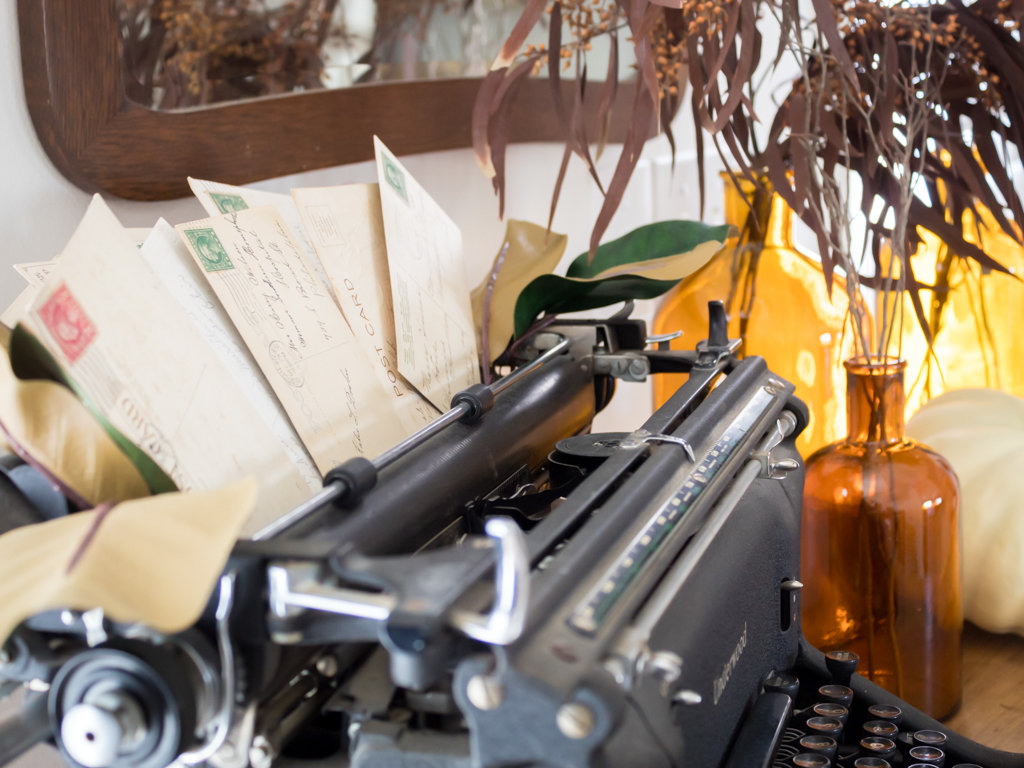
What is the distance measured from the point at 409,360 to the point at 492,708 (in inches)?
15.0

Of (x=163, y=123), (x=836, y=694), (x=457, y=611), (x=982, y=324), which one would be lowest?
(x=836, y=694)

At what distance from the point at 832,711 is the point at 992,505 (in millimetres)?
412

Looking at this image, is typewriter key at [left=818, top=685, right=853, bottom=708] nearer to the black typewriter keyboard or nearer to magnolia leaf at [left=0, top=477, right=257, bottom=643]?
the black typewriter keyboard

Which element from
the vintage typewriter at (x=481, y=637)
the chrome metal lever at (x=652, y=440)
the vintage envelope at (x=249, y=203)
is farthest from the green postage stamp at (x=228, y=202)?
the chrome metal lever at (x=652, y=440)

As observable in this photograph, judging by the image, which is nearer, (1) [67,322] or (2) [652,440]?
(1) [67,322]

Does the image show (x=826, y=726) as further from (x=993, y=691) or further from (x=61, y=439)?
(x=61, y=439)

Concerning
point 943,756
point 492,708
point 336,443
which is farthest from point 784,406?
point 492,708

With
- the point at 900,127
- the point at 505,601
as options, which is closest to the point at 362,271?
the point at 505,601

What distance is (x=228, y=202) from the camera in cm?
65

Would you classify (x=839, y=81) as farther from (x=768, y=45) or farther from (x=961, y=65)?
(x=768, y=45)

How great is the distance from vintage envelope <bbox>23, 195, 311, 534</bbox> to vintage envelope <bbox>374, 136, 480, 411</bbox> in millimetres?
183

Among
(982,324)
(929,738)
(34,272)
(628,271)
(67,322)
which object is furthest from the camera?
(982,324)

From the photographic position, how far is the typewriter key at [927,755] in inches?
24.7

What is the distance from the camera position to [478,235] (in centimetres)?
112
